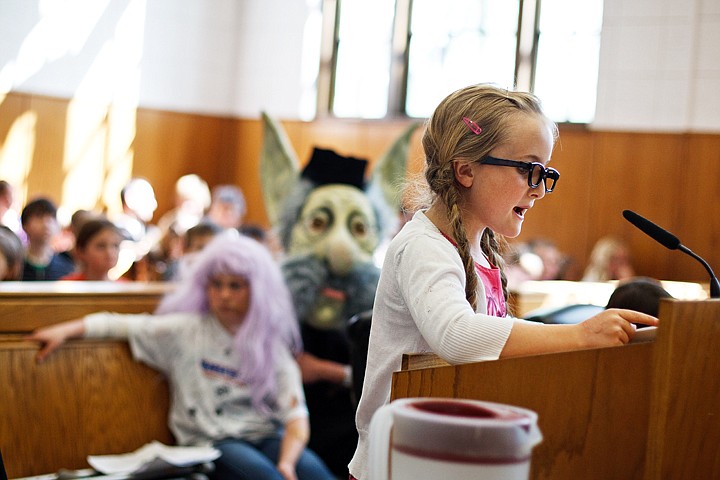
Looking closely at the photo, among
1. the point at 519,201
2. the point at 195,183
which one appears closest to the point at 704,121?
the point at 195,183

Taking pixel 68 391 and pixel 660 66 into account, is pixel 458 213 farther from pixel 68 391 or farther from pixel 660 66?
pixel 660 66

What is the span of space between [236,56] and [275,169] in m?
7.56

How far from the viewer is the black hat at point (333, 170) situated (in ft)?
13.2

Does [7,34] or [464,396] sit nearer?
[464,396]

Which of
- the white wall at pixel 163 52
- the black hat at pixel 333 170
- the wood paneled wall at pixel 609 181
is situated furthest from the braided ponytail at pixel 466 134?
the white wall at pixel 163 52

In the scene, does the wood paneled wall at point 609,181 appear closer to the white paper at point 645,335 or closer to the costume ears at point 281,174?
the costume ears at point 281,174

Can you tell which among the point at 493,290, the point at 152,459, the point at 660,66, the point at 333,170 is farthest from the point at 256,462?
the point at 660,66

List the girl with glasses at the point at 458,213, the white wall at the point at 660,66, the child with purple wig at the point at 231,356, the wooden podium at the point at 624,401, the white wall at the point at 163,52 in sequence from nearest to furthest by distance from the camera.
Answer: the wooden podium at the point at 624,401 → the girl with glasses at the point at 458,213 → the child with purple wig at the point at 231,356 → the white wall at the point at 660,66 → the white wall at the point at 163,52

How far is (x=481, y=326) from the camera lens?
1272 mm

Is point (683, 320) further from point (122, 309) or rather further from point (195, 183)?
point (195, 183)

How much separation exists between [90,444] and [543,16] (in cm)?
740

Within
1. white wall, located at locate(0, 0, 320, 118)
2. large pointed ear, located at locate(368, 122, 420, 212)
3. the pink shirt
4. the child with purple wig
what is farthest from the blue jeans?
white wall, located at locate(0, 0, 320, 118)

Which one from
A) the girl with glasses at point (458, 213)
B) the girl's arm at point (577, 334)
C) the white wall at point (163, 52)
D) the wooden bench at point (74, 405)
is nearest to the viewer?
the girl's arm at point (577, 334)

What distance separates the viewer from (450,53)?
9.91 meters
